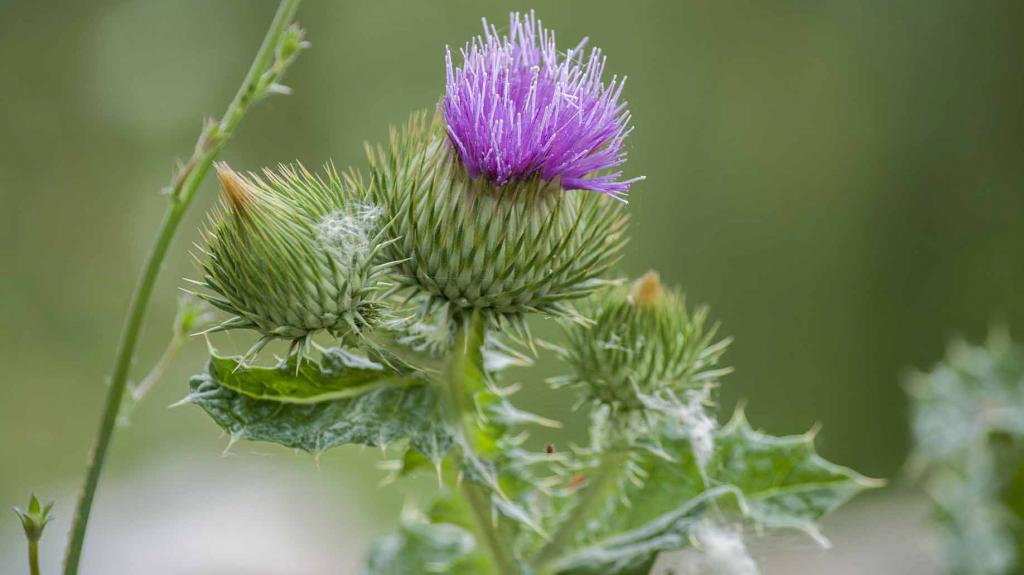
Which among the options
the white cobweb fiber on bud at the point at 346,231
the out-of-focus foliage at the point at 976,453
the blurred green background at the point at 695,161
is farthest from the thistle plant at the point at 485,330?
the blurred green background at the point at 695,161

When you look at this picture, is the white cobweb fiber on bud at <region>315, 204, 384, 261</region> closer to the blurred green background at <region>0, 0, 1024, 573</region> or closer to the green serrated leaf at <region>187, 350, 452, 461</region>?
the green serrated leaf at <region>187, 350, 452, 461</region>

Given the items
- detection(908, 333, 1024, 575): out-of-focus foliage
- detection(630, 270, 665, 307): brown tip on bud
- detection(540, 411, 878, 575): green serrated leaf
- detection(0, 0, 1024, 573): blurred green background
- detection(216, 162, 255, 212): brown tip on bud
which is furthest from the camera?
detection(0, 0, 1024, 573): blurred green background

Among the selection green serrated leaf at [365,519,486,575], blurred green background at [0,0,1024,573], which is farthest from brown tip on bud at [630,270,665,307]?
blurred green background at [0,0,1024,573]

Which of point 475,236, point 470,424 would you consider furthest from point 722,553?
point 475,236

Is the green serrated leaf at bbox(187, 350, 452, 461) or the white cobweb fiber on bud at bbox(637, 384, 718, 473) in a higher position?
the white cobweb fiber on bud at bbox(637, 384, 718, 473)

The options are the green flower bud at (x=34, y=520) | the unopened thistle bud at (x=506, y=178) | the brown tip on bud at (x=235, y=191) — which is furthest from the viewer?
the unopened thistle bud at (x=506, y=178)

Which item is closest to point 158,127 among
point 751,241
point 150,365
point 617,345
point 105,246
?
point 105,246

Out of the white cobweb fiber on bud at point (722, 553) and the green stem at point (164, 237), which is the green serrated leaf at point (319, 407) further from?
the white cobweb fiber on bud at point (722, 553)

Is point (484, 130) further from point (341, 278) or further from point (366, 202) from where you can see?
point (341, 278)
